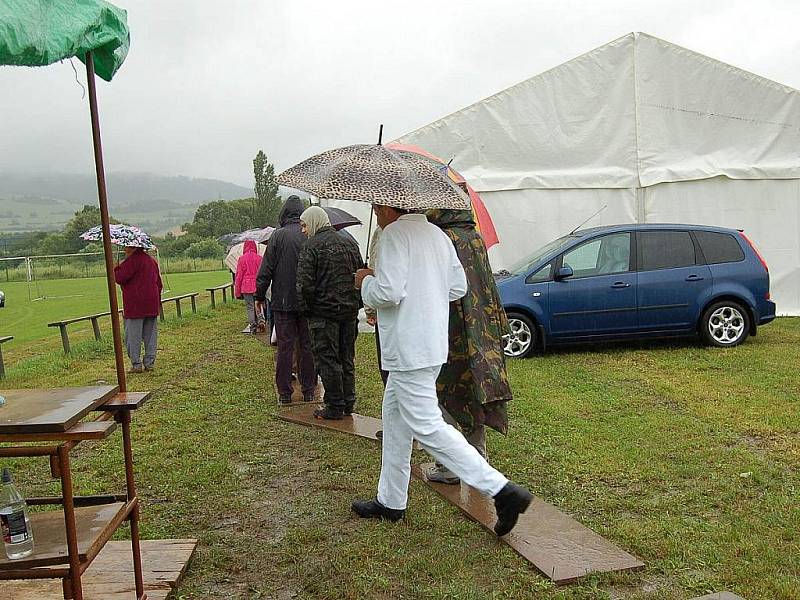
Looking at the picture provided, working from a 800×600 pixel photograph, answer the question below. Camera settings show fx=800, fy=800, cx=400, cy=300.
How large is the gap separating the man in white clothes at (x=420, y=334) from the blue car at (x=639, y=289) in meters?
6.04

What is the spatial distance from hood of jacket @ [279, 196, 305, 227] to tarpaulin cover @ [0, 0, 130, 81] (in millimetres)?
4608

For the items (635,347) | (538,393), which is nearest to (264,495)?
(538,393)

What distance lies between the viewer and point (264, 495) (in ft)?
17.6

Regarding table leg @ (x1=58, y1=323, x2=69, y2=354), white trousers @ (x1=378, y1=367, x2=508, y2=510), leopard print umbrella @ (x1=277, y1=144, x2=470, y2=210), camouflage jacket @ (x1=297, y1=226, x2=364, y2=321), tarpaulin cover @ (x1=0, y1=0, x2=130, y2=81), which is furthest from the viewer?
table leg @ (x1=58, y1=323, x2=69, y2=354)

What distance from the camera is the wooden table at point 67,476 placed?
9.52 feet

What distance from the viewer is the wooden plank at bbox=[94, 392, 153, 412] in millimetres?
3377

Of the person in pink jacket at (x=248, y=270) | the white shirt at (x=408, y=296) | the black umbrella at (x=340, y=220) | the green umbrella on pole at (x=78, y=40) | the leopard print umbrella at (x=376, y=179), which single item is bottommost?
the person in pink jacket at (x=248, y=270)

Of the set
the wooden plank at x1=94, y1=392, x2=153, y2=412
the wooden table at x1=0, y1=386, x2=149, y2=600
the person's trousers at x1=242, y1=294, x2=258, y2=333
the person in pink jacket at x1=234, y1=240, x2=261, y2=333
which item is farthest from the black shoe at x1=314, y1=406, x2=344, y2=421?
the person's trousers at x1=242, y1=294, x2=258, y2=333

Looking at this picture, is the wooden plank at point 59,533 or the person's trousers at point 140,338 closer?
the wooden plank at point 59,533

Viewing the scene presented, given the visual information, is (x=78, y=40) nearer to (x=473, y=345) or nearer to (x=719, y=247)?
(x=473, y=345)

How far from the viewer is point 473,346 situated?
195 inches

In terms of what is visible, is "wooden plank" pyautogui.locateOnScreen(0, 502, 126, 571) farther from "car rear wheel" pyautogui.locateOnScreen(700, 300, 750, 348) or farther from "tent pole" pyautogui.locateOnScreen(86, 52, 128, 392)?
"car rear wheel" pyautogui.locateOnScreen(700, 300, 750, 348)

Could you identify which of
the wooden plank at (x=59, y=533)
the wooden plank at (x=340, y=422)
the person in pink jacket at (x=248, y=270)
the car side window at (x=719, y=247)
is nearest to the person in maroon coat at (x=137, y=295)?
the wooden plank at (x=340, y=422)

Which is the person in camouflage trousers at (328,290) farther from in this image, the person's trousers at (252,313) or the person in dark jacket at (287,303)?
the person's trousers at (252,313)
